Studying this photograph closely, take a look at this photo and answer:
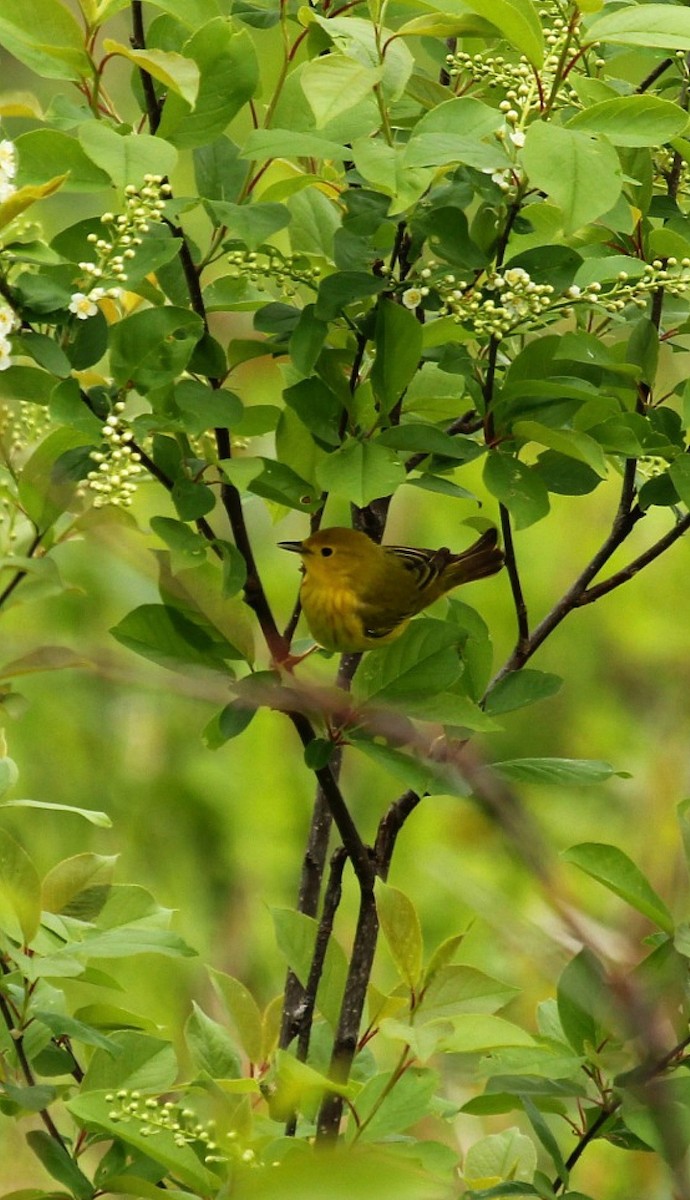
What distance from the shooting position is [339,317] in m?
1.05

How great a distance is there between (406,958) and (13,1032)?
11.4 inches

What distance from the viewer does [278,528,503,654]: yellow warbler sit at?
1.40 metres

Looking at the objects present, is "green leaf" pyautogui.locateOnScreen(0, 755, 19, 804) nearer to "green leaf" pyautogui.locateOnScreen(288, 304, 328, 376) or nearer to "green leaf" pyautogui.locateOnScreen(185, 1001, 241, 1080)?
"green leaf" pyautogui.locateOnScreen(185, 1001, 241, 1080)

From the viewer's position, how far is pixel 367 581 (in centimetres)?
A: 166

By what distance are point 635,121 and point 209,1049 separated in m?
0.74

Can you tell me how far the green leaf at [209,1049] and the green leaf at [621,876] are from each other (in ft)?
1.14

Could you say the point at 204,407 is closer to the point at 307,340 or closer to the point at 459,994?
the point at 307,340

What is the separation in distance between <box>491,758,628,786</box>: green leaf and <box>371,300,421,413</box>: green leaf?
280mm

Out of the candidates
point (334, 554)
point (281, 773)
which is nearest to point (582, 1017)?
point (334, 554)

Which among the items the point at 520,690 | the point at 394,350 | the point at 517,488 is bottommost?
the point at 520,690

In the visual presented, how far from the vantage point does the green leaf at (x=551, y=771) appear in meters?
1.07

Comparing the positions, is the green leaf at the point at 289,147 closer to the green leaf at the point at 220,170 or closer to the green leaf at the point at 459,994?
the green leaf at the point at 220,170

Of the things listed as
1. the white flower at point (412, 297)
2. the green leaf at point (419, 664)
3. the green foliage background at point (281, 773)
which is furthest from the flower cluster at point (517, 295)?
the green foliage background at point (281, 773)

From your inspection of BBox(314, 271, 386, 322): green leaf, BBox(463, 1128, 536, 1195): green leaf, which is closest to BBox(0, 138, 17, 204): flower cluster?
BBox(314, 271, 386, 322): green leaf
